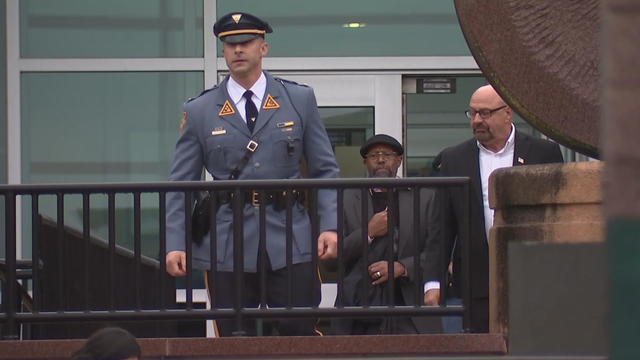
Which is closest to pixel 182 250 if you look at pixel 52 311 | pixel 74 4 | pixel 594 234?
pixel 52 311

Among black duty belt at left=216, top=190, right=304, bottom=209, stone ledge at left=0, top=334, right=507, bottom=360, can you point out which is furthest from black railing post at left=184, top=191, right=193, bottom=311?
stone ledge at left=0, top=334, right=507, bottom=360

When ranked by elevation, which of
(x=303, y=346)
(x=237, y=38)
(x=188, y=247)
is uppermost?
(x=237, y=38)

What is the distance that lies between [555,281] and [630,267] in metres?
3.04

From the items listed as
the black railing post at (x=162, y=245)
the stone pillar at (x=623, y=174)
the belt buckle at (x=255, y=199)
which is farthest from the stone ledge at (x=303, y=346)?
the stone pillar at (x=623, y=174)

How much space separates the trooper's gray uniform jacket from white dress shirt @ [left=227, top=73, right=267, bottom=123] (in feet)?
0.07

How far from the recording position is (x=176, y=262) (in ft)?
22.0

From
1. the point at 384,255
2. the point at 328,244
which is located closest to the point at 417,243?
the point at 384,255

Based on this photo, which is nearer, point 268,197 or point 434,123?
point 268,197

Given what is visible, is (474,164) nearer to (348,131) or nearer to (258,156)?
(258,156)

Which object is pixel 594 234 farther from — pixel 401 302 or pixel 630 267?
pixel 630 267

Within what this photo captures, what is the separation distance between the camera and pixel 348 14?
11.9 meters

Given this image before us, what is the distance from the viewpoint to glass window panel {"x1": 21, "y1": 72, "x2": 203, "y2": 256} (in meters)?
11.8

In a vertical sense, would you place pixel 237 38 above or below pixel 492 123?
above

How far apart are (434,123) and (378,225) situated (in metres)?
5.11
